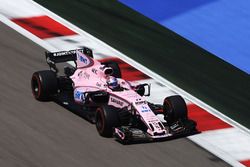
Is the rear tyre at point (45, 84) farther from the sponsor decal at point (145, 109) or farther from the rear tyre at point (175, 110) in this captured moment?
the rear tyre at point (175, 110)

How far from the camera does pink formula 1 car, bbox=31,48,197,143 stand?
14000 mm

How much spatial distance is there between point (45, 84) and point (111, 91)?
1213 mm

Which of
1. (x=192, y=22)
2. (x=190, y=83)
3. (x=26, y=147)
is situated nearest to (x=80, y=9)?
(x=192, y=22)

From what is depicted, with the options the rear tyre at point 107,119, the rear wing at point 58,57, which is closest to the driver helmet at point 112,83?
the rear tyre at point 107,119

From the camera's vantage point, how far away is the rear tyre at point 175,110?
14500mm

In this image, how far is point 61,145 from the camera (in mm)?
13773

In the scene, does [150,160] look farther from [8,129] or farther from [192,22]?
[192,22]

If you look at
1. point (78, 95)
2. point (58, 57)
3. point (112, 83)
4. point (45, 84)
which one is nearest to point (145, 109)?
point (112, 83)

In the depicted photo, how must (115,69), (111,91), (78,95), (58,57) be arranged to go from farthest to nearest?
(58,57), (115,69), (78,95), (111,91)

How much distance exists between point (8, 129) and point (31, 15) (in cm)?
537

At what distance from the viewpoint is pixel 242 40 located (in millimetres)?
19234

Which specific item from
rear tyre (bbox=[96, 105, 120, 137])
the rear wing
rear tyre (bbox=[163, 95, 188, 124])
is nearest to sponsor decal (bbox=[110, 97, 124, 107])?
rear tyre (bbox=[96, 105, 120, 137])

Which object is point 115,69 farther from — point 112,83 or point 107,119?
point 107,119

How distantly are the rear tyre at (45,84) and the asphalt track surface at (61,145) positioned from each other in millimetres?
166
